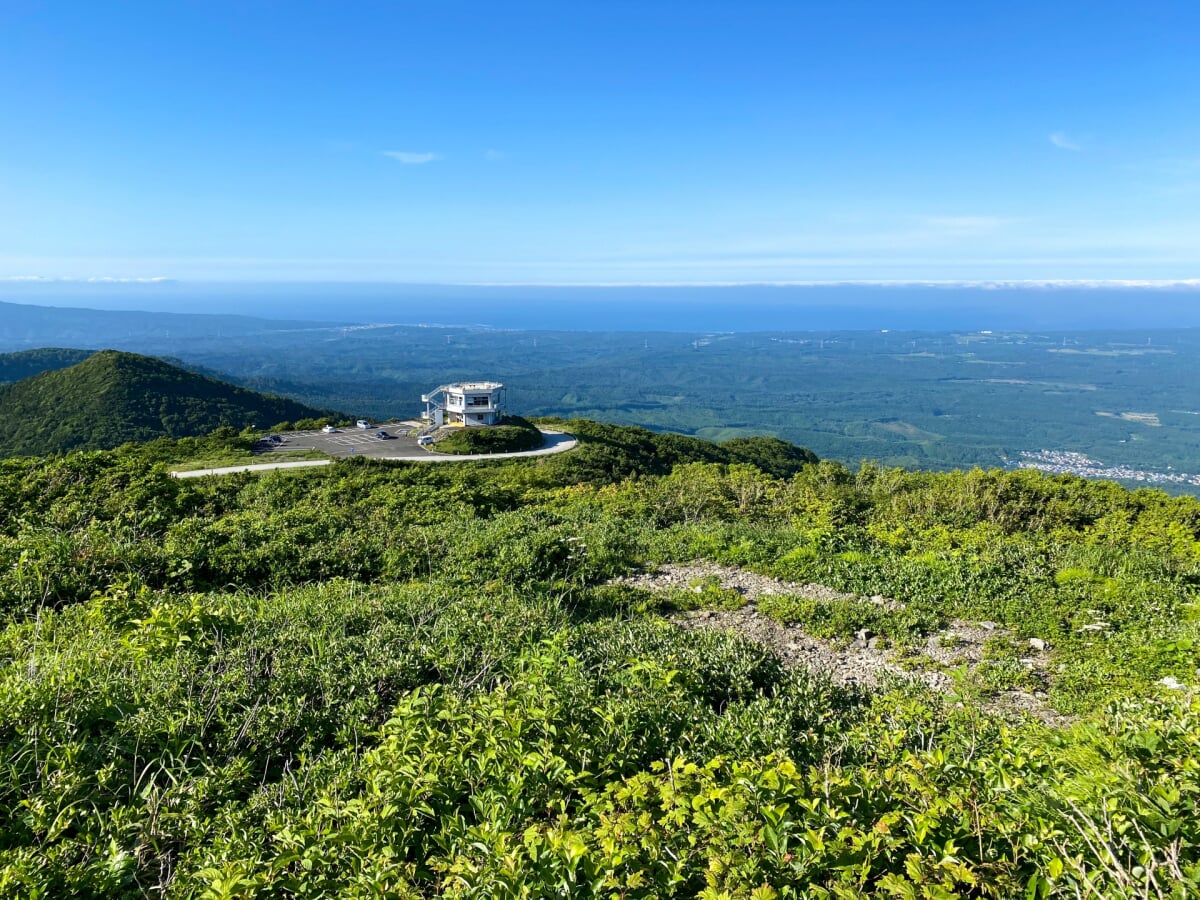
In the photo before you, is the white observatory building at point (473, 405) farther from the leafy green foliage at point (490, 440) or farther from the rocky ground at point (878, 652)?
the rocky ground at point (878, 652)

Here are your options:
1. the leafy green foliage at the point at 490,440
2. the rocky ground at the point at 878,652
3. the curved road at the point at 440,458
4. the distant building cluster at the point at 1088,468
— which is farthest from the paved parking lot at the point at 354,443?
the distant building cluster at the point at 1088,468

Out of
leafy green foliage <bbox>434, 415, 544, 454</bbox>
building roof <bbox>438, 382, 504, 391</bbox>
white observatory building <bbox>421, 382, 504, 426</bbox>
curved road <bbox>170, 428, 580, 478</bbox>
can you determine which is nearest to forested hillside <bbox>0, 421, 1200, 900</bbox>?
curved road <bbox>170, 428, 580, 478</bbox>

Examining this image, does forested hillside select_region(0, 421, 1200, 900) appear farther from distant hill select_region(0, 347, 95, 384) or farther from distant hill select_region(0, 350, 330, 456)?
distant hill select_region(0, 347, 95, 384)

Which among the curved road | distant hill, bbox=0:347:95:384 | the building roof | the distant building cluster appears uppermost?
distant hill, bbox=0:347:95:384

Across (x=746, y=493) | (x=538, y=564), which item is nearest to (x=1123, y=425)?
(x=746, y=493)

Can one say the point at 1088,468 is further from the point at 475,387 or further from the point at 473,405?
the point at 473,405

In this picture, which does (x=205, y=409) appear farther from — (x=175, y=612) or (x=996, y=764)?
(x=996, y=764)
